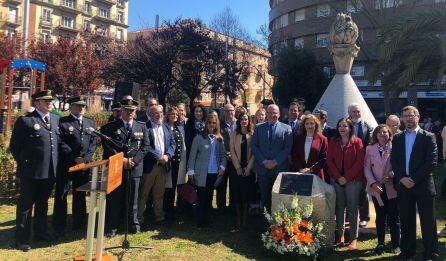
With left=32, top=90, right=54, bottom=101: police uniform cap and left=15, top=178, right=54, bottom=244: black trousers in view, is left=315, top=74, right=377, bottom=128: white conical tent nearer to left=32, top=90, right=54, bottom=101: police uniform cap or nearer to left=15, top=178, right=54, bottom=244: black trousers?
left=32, top=90, right=54, bottom=101: police uniform cap

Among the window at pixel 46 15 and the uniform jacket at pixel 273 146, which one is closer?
the uniform jacket at pixel 273 146

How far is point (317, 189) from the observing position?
5672mm

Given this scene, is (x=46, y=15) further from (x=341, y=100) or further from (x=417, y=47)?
(x=341, y=100)

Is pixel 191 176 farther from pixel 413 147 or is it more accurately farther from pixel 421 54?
pixel 421 54

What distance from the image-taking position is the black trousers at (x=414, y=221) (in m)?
5.25

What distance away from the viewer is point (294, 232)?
5344mm

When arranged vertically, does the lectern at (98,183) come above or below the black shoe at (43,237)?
above

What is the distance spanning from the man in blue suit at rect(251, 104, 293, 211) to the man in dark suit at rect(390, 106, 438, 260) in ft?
5.20

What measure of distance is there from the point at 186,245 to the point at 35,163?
2.40 meters

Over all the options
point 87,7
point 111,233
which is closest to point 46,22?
point 87,7

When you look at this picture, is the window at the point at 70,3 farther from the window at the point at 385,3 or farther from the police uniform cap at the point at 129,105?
the police uniform cap at the point at 129,105

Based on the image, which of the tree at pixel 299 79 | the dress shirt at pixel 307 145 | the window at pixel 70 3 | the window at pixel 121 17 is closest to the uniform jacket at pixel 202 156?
the dress shirt at pixel 307 145

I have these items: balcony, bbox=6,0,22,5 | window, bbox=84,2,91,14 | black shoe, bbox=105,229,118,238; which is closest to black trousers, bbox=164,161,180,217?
black shoe, bbox=105,229,118,238

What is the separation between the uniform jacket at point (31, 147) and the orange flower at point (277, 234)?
3.25 meters
